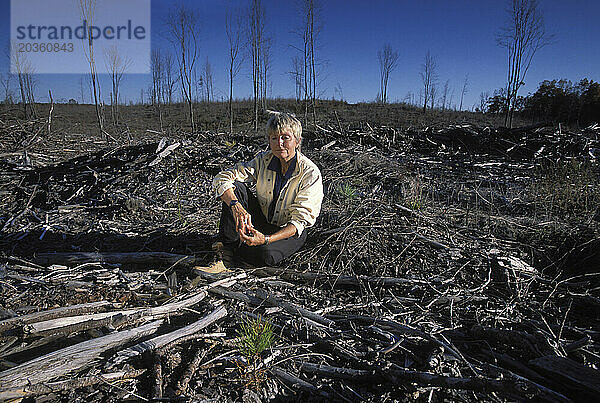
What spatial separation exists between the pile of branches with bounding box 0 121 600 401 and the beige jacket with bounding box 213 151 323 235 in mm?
375

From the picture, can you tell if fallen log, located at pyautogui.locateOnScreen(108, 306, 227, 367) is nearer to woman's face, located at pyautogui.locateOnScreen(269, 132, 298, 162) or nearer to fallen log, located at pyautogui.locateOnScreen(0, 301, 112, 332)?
fallen log, located at pyautogui.locateOnScreen(0, 301, 112, 332)

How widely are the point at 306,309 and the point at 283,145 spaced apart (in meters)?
1.14

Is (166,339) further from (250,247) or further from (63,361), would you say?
(250,247)

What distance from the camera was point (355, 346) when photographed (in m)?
1.70

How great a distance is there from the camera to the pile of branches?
1421 mm

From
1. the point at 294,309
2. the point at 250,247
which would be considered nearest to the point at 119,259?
the point at 250,247

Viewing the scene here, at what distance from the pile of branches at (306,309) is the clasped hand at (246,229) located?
0.29 metres

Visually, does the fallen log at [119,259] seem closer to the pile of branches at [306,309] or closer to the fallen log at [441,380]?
the pile of branches at [306,309]

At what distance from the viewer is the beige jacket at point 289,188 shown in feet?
7.68

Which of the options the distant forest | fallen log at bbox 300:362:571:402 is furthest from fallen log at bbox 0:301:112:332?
the distant forest

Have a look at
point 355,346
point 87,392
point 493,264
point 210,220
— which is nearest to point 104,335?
point 87,392

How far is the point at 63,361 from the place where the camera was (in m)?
1.43

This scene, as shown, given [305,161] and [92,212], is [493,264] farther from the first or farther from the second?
[92,212]

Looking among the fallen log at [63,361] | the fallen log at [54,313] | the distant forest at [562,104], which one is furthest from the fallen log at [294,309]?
the distant forest at [562,104]
